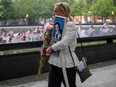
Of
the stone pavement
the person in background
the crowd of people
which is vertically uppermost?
the person in background

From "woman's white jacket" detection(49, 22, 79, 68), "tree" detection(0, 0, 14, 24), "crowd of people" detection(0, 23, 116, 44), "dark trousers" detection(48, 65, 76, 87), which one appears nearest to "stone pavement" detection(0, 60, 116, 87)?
"crowd of people" detection(0, 23, 116, 44)

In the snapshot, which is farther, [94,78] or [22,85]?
→ [94,78]

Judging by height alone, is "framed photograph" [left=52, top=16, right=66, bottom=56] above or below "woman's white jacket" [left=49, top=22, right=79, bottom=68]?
above

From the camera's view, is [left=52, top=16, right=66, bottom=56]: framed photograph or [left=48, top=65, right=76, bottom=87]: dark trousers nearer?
[left=52, top=16, right=66, bottom=56]: framed photograph

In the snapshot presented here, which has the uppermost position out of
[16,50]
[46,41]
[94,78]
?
[46,41]

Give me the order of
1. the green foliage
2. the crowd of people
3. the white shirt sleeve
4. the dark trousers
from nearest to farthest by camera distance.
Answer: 1. the white shirt sleeve
2. the dark trousers
3. the crowd of people
4. the green foliage

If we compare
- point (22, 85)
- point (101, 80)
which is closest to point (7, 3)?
point (22, 85)

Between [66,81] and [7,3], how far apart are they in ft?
17.5

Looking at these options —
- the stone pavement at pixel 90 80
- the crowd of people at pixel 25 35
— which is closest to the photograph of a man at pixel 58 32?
the stone pavement at pixel 90 80

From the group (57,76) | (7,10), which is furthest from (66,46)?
(7,10)

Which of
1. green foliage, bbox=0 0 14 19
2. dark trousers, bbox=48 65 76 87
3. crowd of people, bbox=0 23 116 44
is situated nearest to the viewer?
dark trousers, bbox=48 65 76 87

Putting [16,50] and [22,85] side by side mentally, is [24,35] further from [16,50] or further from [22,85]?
[22,85]

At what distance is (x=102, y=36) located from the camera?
1101 cm

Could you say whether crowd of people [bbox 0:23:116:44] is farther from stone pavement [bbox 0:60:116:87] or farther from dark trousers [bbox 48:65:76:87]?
dark trousers [bbox 48:65:76:87]
